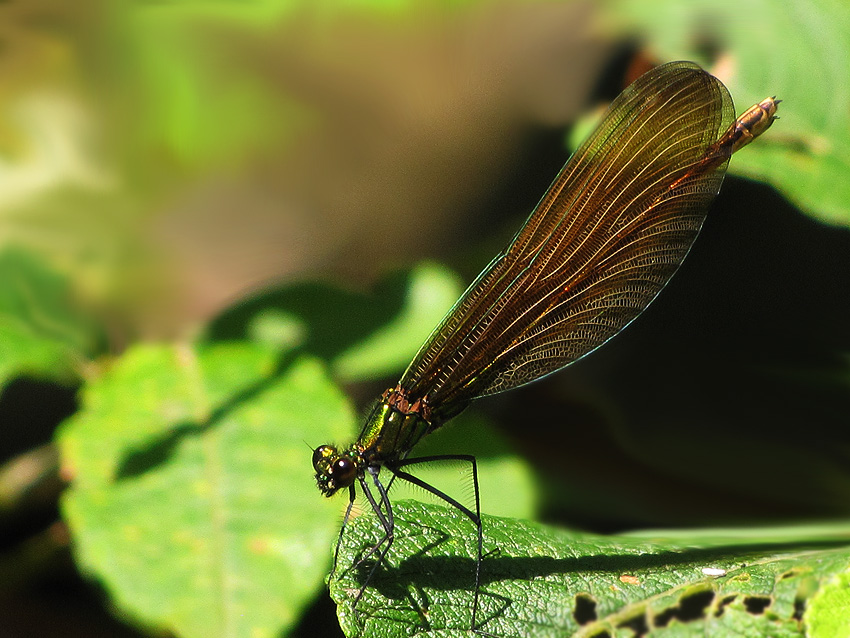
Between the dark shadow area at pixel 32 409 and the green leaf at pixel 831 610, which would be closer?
the green leaf at pixel 831 610

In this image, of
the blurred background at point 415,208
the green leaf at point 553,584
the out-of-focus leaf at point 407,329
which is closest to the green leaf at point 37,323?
the blurred background at point 415,208

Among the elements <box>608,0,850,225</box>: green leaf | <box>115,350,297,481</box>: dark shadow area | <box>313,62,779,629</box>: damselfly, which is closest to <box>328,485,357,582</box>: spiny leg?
<box>313,62,779,629</box>: damselfly

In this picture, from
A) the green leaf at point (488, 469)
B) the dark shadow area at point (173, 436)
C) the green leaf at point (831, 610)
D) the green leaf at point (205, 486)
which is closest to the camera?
the green leaf at point (831, 610)

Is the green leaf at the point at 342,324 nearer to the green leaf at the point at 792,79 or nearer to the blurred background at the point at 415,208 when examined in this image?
the blurred background at the point at 415,208

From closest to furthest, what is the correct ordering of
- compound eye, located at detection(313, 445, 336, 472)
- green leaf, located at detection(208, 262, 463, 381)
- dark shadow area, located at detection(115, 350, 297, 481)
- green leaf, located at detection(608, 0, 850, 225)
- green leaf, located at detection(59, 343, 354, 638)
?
green leaf, located at detection(59, 343, 354, 638)
compound eye, located at detection(313, 445, 336, 472)
dark shadow area, located at detection(115, 350, 297, 481)
green leaf, located at detection(608, 0, 850, 225)
green leaf, located at detection(208, 262, 463, 381)

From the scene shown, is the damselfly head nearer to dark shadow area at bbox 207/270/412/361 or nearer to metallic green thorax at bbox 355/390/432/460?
metallic green thorax at bbox 355/390/432/460

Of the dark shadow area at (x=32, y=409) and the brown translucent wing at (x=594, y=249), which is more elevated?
the brown translucent wing at (x=594, y=249)

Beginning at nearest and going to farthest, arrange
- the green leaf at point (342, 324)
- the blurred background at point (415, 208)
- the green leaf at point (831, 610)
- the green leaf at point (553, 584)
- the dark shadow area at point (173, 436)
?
the green leaf at point (831, 610) → the green leaf at point (553, 584) → the dark shadow area at point (173, 436) → the blurred background at point (415, 208) → the green leaf at point (342, 324)

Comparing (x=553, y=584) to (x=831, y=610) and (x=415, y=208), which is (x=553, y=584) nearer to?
A: (x=831, y=610)
